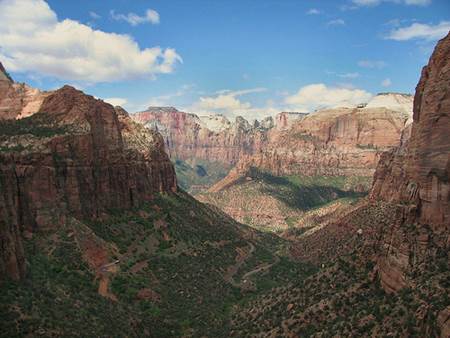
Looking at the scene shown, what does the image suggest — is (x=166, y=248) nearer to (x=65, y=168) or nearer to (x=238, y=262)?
(x=238, y=262)

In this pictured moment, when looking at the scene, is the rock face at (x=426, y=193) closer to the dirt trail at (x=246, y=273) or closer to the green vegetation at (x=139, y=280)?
the green vegetation at (x=139, y=280)

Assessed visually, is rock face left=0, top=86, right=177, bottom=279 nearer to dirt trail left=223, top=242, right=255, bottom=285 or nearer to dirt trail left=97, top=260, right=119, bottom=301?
dirt trail left=97, top=260, right=119, bottom=301

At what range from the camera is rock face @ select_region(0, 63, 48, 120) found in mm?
96000

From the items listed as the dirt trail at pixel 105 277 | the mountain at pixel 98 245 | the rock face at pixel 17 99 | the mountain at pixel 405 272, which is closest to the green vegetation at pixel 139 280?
the mountain at pixel 98 245

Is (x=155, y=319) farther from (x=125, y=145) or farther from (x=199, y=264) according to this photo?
(x=125, y=145)

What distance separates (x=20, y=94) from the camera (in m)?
99.2

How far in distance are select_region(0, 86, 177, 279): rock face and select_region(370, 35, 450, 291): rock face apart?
142 feet

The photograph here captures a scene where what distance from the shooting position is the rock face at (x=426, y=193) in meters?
48.5

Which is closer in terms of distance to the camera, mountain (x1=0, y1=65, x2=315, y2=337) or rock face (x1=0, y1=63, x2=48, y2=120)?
mountain (x1=0, y1=65, x2=315, y2=337)

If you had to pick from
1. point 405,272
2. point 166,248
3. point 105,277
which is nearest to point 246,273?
point 166,248

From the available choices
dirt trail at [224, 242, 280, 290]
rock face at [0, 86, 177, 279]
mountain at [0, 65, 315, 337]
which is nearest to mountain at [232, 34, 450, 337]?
mountain at [0, 65, 315, 337]

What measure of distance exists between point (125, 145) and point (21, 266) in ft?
189

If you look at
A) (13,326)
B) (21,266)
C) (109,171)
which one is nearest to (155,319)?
(21,266)

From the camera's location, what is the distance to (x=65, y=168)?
82625mm
